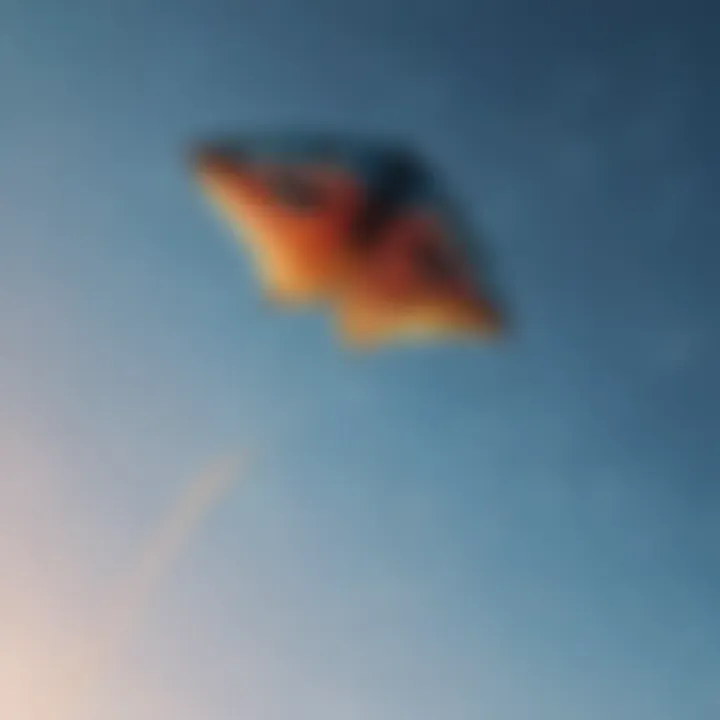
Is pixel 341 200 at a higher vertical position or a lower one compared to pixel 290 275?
higher

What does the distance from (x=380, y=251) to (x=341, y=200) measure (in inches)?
41.9

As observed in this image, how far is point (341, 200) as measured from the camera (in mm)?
16438

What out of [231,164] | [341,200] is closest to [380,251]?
[341,200]

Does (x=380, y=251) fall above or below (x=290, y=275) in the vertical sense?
above

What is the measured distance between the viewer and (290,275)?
16.5m

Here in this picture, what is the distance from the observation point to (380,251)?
16828 millimetres

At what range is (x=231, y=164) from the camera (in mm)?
15938

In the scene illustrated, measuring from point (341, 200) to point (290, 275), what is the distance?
1436mm

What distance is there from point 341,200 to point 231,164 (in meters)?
1.82

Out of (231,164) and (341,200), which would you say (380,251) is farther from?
(231,164)

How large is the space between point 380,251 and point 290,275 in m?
1.53

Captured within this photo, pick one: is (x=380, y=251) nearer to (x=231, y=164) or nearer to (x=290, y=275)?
(x=290, y=275)

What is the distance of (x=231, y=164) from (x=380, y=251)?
277 centimetres

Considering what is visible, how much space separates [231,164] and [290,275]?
6.42 ft
